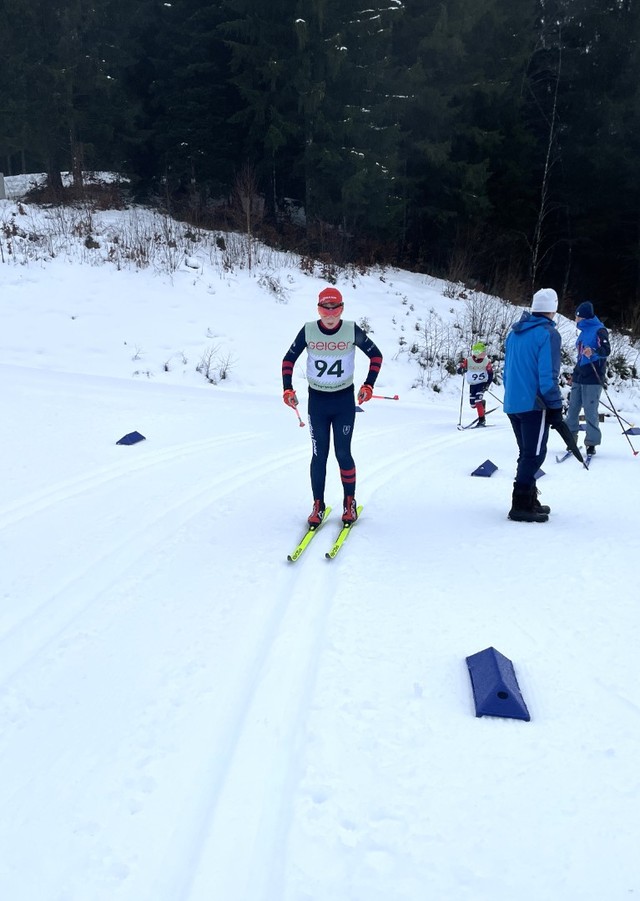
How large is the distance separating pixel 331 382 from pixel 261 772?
3419 mm

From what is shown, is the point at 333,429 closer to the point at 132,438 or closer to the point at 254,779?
the point at 254,779

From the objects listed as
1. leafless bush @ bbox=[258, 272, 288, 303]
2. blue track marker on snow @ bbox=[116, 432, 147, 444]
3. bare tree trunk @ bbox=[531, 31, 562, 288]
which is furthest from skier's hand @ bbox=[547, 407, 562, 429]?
bare tree trunk @ bbox=[531, 31, 562, 288]

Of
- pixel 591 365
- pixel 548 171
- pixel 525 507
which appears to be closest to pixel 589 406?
pixel 591 365

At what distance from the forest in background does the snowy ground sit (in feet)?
49.0

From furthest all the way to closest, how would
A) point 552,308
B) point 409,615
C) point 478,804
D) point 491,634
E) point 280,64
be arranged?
point 280,64
point 552,308
point 409,615
point 491,634
point 478,804

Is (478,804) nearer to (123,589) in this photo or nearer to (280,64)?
(123,589)

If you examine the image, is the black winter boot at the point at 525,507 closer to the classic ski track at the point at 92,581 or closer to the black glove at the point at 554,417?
the black glove at the point at 554,417

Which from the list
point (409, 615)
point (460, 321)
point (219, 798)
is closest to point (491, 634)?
point (409, 615)

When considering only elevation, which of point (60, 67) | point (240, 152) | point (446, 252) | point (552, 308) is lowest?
point (552, 308)

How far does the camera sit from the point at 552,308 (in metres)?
5.27

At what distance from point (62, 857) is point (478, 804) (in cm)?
159

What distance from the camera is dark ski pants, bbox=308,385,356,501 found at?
5305 millimetres

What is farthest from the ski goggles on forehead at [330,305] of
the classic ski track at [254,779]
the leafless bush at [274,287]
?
the leafless bush at [274,287]

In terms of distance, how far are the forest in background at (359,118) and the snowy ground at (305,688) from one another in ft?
49.0
